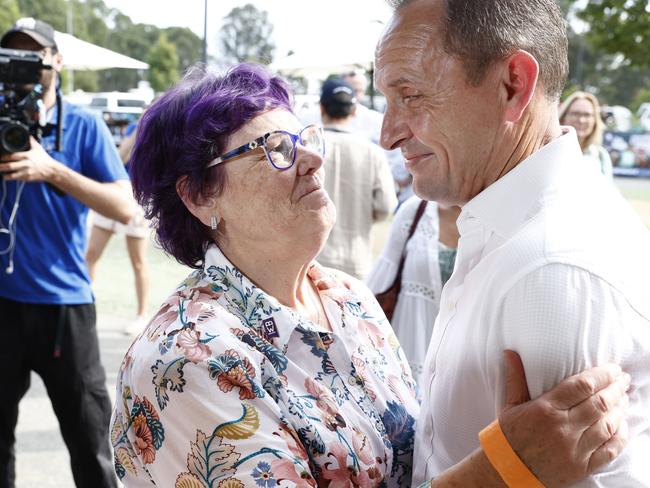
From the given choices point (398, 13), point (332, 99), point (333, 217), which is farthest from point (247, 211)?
point (332, 99)

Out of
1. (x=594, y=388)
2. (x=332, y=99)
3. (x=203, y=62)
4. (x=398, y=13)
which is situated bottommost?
(x=332, y=99)

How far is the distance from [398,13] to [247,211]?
628 mm

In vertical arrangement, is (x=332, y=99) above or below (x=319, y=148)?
below

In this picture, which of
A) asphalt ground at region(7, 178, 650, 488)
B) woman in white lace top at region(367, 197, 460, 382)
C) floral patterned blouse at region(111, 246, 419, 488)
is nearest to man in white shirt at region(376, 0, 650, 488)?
floral patterned blouse at region(111, 246, 419, 488)

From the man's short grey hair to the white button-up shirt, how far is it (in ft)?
0.58

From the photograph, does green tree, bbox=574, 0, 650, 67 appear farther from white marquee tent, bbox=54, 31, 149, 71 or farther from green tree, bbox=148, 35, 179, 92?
green tree, bbox=148, 35, 179, 92

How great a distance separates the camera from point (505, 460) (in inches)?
50.9

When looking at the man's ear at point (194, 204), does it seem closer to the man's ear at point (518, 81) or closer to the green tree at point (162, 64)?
the man's ear at point (518, 81)

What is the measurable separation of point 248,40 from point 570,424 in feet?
12.6

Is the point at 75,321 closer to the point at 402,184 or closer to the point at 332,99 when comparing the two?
the point at 332,99

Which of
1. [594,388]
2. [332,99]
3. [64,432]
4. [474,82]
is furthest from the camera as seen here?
[332,99]

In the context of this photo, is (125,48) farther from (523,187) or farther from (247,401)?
(523,187)

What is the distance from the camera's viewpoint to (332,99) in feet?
17.8

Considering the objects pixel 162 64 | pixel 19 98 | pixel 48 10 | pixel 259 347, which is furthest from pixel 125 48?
pixel 259 347
